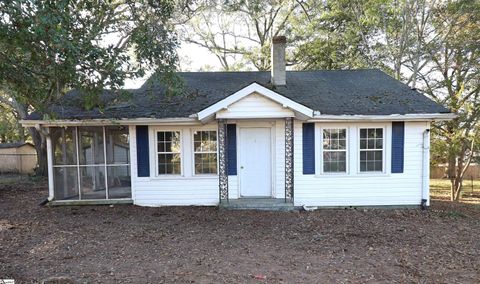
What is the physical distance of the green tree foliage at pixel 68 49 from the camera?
4.59 metres

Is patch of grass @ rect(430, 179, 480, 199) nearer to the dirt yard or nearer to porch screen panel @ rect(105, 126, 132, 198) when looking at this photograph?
the dirt yard

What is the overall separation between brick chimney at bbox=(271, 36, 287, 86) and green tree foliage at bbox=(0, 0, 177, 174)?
11.9 feet

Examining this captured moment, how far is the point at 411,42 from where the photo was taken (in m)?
14.6

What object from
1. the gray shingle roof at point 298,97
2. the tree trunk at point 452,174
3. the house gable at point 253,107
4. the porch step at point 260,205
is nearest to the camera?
the house gable at point 253,107

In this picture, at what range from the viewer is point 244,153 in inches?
353

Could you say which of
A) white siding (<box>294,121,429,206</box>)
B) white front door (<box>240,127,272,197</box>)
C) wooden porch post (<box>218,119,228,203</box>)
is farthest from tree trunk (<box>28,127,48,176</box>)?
white siding (<box>294,121,429,206</box>)

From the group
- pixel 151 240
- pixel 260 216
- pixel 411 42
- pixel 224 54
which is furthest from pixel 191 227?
pixel 224 54

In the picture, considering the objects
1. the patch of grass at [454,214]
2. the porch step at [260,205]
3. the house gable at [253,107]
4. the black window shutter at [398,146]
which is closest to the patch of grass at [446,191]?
the patch of grass at [454,214]

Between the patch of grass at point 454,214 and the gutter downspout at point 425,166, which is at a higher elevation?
the gutter downspout at point 425,166

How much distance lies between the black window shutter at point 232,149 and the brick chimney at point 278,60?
2.67 m

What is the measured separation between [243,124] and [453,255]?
556cm

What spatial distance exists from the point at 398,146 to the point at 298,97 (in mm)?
3101

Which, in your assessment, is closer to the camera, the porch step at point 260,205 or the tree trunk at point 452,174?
the porch step at point 260,205

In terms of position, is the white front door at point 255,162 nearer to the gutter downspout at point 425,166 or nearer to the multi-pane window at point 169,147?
the multi-pane window at point 169,147
